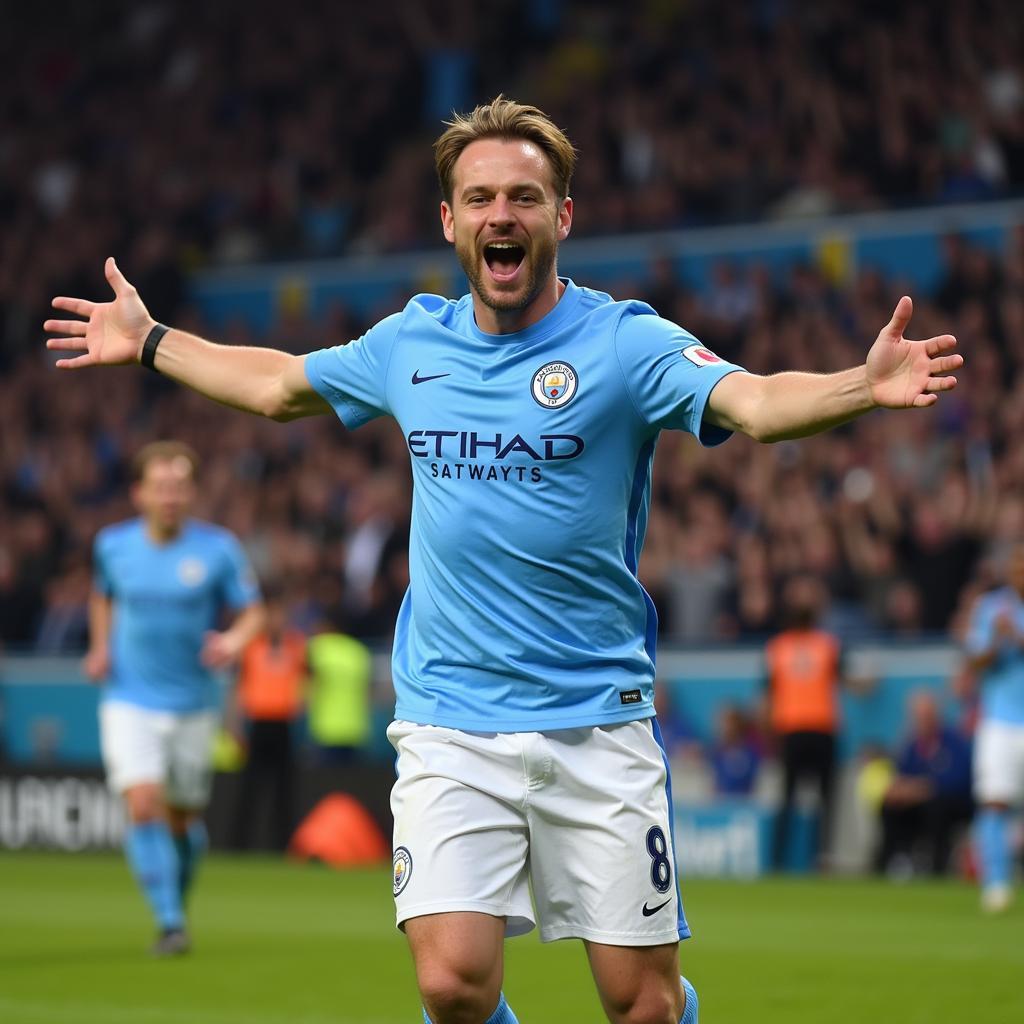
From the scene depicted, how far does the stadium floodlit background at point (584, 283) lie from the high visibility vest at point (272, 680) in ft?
2.43

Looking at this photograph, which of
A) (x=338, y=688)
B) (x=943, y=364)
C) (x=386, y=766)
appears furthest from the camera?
(x=338, y=688)

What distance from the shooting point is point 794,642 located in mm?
16891

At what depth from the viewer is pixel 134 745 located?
1077cm

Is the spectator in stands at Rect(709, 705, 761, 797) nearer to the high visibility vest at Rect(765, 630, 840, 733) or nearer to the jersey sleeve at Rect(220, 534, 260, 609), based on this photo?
the high visibility vest at Rect(765, 630, 840, 733)

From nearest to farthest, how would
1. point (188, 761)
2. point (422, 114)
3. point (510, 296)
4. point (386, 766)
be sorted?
1. point (510, 296)
2. point (188, 761)
3. point (386, 766)
4. point (422, 114)

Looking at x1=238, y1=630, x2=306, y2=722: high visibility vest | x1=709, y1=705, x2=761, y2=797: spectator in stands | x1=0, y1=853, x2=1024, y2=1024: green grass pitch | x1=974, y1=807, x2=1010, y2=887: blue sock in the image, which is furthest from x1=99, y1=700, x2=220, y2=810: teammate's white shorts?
x1=238, y1=630, x2=306, y2=722: high visibility vest

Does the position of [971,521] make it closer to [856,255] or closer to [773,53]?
[856,255]

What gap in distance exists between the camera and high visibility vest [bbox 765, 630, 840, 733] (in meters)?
16.9

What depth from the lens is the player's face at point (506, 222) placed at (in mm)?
4980

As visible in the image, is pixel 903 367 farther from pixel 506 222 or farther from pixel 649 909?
pixel 649 909

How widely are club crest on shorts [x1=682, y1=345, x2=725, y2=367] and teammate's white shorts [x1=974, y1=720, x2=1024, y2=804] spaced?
884 cm

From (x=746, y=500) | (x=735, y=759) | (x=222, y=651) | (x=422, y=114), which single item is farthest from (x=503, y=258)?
(x=422, y=114)

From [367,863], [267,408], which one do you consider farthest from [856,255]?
[267,408]

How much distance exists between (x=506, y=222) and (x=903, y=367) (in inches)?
42.7
